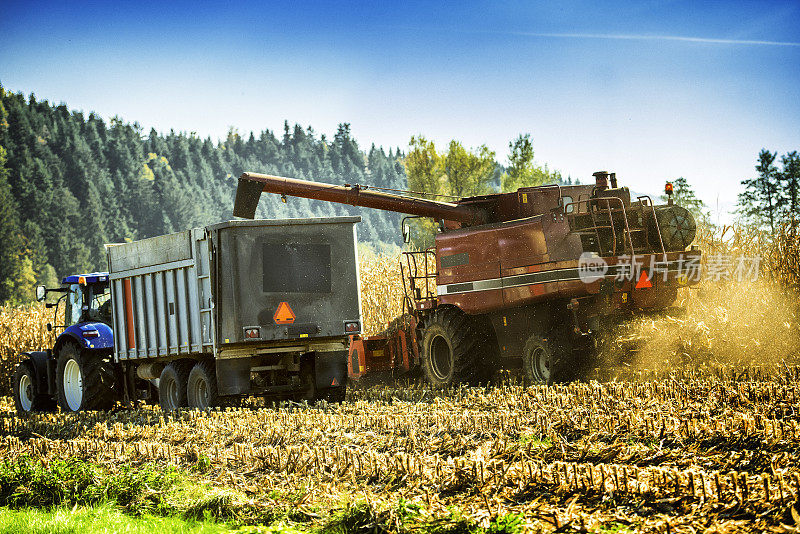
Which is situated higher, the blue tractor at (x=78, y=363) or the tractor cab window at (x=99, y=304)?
the tractor cab window at (x=99, y=304)

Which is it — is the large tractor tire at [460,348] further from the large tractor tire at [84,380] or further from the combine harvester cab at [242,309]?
the large tractor tire at [84,380]

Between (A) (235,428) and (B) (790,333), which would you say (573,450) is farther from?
(B) (790,333)

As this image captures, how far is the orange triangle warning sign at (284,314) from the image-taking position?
1243 cm

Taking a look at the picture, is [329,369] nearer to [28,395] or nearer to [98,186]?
[28,395]

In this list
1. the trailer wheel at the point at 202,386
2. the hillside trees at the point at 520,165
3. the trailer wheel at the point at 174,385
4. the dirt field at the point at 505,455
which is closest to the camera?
the dirt field at the point at 505,455

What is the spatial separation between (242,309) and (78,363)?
4.57 m

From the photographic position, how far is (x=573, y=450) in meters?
7.32

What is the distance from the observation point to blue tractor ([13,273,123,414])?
15.0 metres

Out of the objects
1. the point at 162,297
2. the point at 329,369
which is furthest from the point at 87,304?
the point at 329,369

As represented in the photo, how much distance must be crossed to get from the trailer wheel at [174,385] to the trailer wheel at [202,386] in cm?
15

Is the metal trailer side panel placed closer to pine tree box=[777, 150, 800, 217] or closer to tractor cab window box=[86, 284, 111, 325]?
tractor cab window box=[86, 284, 111, 325]

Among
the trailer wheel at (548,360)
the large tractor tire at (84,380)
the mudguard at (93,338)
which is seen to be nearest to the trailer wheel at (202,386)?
the large tractor tire at (84,380)

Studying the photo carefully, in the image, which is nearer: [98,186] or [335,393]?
[335,393]

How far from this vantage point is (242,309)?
12.2 m
